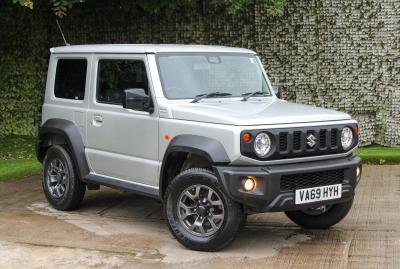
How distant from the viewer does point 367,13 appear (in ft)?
38.6

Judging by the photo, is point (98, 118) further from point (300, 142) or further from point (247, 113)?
point (300, 142)

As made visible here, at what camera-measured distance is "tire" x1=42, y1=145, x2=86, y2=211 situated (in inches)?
289

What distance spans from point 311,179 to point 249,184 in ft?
2.12

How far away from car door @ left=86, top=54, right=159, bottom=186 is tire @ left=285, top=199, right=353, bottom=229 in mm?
1505

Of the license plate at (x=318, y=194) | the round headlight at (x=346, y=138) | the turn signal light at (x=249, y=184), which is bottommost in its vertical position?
the license plate at (x=318, y=194)

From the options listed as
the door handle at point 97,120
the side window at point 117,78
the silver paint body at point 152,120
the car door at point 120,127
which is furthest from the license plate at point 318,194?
the door handle at point 97,120

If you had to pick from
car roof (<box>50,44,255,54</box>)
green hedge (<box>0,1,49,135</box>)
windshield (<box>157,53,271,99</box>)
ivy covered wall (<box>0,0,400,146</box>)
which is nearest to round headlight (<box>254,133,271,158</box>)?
windshield (<box>157,53,271,99</box>)

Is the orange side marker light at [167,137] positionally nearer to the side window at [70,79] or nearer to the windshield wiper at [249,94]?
the windshield wiper at [249,94]

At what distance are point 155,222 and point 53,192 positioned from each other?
135cm

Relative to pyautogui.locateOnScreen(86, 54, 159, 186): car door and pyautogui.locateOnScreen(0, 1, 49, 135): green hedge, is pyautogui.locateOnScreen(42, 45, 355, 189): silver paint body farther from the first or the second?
pyautogui.locateOnScreen(0, 1, 49, 135): green hedge

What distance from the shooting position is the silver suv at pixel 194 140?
18.4 feet

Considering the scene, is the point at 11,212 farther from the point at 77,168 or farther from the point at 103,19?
the point at 103,19

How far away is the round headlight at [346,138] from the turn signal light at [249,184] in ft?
3.54

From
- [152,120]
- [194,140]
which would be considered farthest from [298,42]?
[194,140]
